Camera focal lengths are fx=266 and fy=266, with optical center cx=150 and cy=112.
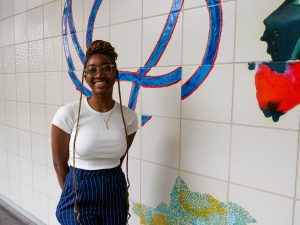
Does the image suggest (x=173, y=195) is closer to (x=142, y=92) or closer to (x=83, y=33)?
(x=142, y=92)

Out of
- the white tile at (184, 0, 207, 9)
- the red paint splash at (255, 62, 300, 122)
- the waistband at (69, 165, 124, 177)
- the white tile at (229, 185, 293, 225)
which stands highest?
the white tile at (184, 0, 207, 9)

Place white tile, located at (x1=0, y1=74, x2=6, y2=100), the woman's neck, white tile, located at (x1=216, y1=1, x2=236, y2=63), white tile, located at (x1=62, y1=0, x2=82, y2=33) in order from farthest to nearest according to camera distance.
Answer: white tile, located at (x1=0, y1=74, x2=6, y2=100) < white tile, located at (x1=62, y1=0, x2=82, y2=33) < the woman's neck < white tile, located at (x1=216, y1=1, x2=236, y2=63)

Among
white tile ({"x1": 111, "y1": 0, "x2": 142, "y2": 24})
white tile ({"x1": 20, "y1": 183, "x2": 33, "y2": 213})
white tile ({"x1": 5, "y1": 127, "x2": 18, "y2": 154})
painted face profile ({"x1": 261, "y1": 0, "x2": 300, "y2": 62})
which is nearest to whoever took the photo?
painted face profile ({"x1": 261, "y1": 0, "x2": 300, "y2": 62})

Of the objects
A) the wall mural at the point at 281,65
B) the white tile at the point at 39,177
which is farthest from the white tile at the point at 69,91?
the wall mural at the point at 281,65

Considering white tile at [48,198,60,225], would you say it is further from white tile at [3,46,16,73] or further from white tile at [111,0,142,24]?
white tile at [111,0,142,24]

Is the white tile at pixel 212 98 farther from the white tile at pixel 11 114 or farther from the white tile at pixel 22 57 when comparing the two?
the white tile at pixel 11 114

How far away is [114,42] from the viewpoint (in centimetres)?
154

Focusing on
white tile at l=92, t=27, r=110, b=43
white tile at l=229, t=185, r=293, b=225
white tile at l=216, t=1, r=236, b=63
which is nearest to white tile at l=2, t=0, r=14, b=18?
white tile at l=92, t=27, r=110, b=43

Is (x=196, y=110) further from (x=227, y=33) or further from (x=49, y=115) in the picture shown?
(x=49, y=115)

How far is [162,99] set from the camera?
1.33 meters

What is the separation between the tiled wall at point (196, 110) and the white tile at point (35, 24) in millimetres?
16

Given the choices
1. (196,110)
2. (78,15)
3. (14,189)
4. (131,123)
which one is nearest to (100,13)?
(78,15)

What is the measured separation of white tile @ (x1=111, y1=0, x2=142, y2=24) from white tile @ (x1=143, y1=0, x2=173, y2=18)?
0.04m

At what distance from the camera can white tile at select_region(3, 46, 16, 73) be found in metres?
2.43
